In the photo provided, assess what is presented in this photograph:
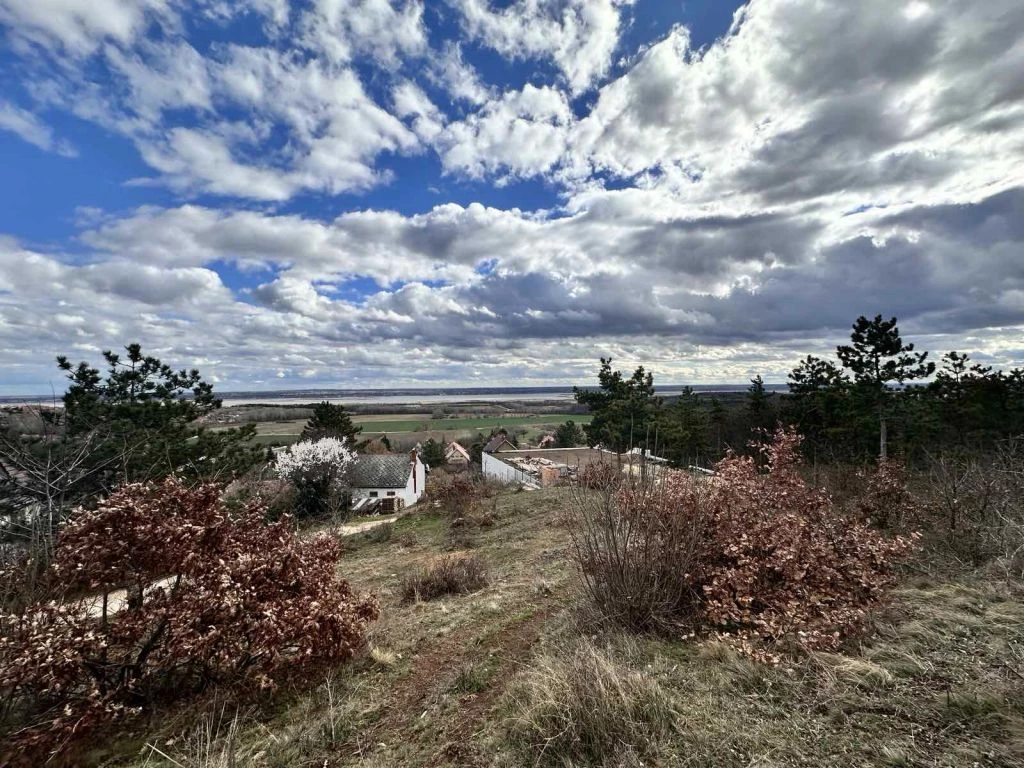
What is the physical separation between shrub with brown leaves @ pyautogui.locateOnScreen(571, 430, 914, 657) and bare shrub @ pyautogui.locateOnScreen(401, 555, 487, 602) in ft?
11.8

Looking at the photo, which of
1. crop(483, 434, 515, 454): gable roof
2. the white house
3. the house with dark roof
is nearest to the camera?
the house with dark roof

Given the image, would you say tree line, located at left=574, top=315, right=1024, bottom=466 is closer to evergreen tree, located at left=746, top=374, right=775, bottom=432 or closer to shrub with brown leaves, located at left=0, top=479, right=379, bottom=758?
evergreen tree, located at left=746, top=374, right=775, bottom=432

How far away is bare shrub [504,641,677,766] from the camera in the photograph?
297 cm

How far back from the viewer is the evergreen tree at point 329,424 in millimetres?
40125

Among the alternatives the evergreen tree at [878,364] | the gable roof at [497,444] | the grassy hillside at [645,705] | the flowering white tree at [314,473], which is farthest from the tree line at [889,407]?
the gable roof at [497,444]

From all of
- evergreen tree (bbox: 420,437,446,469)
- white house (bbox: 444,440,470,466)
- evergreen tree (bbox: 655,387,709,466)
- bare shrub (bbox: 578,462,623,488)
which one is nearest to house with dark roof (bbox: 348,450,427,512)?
white house (bbox: 444,440,470,466)

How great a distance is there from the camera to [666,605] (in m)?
4.85

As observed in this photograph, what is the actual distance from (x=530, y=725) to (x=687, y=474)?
12.3 feet

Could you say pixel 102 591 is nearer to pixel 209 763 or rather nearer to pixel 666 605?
pixel 209 763

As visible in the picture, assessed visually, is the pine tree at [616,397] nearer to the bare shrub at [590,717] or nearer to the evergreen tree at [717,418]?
the evergreen tree at [717,418]

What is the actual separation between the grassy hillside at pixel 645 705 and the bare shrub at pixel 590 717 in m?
0.01

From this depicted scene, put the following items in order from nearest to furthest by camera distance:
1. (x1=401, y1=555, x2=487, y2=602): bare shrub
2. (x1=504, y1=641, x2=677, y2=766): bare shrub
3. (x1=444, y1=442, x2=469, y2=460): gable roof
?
1. (x1=504, y1=641, x2=677, y2=766): bare shrub
2. (x1=401, y1=555, x2=487, y2=602): bare shrub
3. (x1=444, y1=442, x2=469, y2=460): gable roof

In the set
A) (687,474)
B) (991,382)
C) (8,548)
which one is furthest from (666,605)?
(991,382)

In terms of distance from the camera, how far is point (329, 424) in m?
41.6
